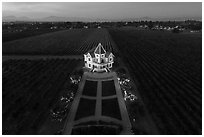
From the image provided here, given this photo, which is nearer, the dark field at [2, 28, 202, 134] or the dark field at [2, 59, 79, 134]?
the dark field at [2, 28, 202, 134]

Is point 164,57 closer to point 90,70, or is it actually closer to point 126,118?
point 90,70

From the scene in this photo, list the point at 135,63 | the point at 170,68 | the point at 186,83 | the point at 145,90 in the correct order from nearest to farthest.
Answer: the point at 145,90 → the point at 186,83 → the point at 170,68 → the point at 135,63

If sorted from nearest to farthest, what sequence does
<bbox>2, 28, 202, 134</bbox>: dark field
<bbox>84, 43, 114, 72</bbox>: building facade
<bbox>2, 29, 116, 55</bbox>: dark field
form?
<bbox>2, 28, 202, 134</bbox>: dark field → <bbox>84, 43, 114, 72</bbox>: building facade → <bbox>2, 29, 116, 55</bbox>: dark field

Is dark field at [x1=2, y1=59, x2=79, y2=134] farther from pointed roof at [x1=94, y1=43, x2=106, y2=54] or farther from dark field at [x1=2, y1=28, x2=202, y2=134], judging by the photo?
pointed roof at [x1=94, y1=43, x2=106, y2=54]

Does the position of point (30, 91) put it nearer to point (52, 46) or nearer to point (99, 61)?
point (99, 61)

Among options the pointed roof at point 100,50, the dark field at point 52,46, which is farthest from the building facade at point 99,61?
the dark field at point 52,46

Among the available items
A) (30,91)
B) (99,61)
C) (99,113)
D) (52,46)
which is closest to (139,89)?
(99,113)

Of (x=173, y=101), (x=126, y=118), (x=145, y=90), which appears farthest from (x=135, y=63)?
(x=126, y=118)

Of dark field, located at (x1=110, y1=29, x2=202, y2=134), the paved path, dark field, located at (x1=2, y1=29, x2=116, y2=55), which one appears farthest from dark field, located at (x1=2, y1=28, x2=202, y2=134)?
dark field, located at (x1=2, y1=29, x2=116, y2=55)
